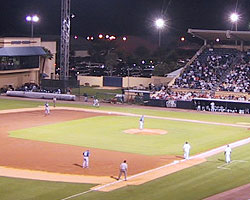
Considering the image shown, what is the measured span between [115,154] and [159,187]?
9319 millimetres

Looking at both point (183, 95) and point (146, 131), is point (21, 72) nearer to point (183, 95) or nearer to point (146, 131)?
point (183, 95)

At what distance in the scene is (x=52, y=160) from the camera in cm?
3372

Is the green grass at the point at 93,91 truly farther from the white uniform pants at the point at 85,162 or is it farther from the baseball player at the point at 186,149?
the white uniform pants at the point at 85,162

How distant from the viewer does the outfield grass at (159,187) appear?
83.0 ft

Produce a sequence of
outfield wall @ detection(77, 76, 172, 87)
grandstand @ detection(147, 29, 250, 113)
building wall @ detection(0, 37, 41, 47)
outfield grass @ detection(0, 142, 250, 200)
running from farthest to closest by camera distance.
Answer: outfield wall @ detection(77, 76, 172, 87)
building wall @ detection(0, 37, 41, 47)
grandstand @ detection(147, 29, 250, 113)
outfield grass @ detection(0, 142, 250, 200)

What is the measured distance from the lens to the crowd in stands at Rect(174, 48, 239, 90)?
69.9m

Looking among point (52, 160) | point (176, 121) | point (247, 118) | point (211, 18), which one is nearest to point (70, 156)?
point (52, 160)

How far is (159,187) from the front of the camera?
27203mm

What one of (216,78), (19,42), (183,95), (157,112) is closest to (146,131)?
(157,112)

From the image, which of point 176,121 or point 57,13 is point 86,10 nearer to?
point 57,13

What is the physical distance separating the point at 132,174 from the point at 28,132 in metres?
16.9

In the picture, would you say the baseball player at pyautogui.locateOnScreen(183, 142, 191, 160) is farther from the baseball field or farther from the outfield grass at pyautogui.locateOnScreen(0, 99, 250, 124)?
the outfield grass at pyautogui.locateOnScreen(0, 99, 250, 124)

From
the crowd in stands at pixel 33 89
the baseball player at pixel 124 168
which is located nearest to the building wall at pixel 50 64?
the crowd in stands at pixel 33 89

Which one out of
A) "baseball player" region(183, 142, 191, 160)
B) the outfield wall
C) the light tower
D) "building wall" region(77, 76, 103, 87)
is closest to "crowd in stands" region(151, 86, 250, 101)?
the light tower
